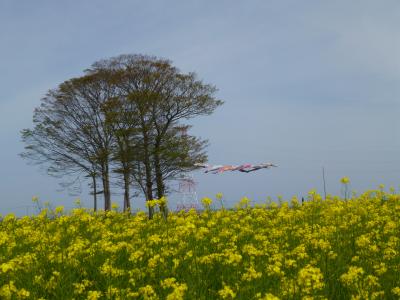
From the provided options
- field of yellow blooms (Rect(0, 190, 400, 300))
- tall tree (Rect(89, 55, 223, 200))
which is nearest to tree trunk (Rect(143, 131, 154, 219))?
tall tree (Rect(89, 55, 223, 200))

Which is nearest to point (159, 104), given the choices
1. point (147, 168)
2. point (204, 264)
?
point (147, 168)

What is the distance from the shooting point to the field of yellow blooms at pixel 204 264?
5.71 metres

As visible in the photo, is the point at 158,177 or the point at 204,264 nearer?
the point at 204,264

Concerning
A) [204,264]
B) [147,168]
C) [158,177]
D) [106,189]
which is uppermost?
[147,168]

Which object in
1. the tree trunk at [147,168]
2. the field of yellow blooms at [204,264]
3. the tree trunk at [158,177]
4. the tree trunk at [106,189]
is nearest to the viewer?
the field of yellow blooms at [204,264]

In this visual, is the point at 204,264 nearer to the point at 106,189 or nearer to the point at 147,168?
the point at 147,168

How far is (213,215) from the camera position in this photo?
12.2 meters

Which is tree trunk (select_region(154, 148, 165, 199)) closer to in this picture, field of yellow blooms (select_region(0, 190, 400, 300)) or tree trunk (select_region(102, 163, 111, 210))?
tree trunk (select_region(102, 163, 111, 210))

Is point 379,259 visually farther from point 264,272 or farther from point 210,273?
point 210,273

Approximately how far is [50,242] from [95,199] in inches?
1115

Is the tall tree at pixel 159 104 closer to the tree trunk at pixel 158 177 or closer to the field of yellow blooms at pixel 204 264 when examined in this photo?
the tree trunk at pixel 158 177

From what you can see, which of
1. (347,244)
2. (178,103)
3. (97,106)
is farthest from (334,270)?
(97,106)

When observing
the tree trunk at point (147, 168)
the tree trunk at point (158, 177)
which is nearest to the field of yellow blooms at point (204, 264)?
the tree trunk at point (147, 168)

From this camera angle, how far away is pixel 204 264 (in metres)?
7.28
